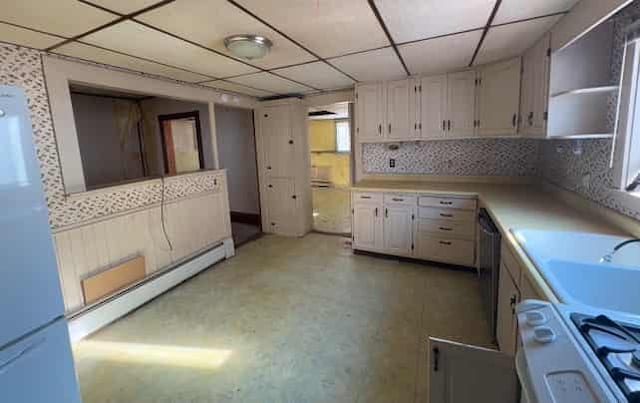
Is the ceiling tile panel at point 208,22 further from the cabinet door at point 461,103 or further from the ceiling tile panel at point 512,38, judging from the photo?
the cabinet door at point 461,103

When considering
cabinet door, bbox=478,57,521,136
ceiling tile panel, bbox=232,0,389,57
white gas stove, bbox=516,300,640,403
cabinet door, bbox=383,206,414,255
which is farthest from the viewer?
cabinet door, bbox=383,206,414,255

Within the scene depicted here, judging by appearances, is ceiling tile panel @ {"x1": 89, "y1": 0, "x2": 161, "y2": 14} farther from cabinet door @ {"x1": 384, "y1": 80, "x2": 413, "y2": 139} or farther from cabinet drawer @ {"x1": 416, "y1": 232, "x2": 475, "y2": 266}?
cabinet drawer @ {"x1": 416, "y1": 232, "x2": 475, "y2": 266}

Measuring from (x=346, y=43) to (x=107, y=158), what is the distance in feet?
14.4

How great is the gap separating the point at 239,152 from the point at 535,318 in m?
5.07

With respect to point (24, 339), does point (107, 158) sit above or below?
above

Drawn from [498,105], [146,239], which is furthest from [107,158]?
[498,105]

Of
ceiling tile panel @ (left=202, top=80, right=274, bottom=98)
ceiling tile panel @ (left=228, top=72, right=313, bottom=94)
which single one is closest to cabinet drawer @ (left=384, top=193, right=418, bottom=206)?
ceiling tile panel @ (left=228, top=72, right=313, bottom=94)

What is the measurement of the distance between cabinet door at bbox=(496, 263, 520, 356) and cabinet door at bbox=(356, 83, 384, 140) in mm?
2292

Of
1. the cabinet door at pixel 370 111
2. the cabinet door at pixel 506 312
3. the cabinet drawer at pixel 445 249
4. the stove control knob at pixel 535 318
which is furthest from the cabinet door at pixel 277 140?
the stove control knob at pixel 535 318

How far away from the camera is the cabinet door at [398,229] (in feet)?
11.5

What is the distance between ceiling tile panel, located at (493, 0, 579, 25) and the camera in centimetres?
172

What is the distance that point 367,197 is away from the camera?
368 cm

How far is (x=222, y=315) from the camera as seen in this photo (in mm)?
2639

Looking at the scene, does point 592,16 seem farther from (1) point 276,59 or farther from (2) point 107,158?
(2) point 107,158
